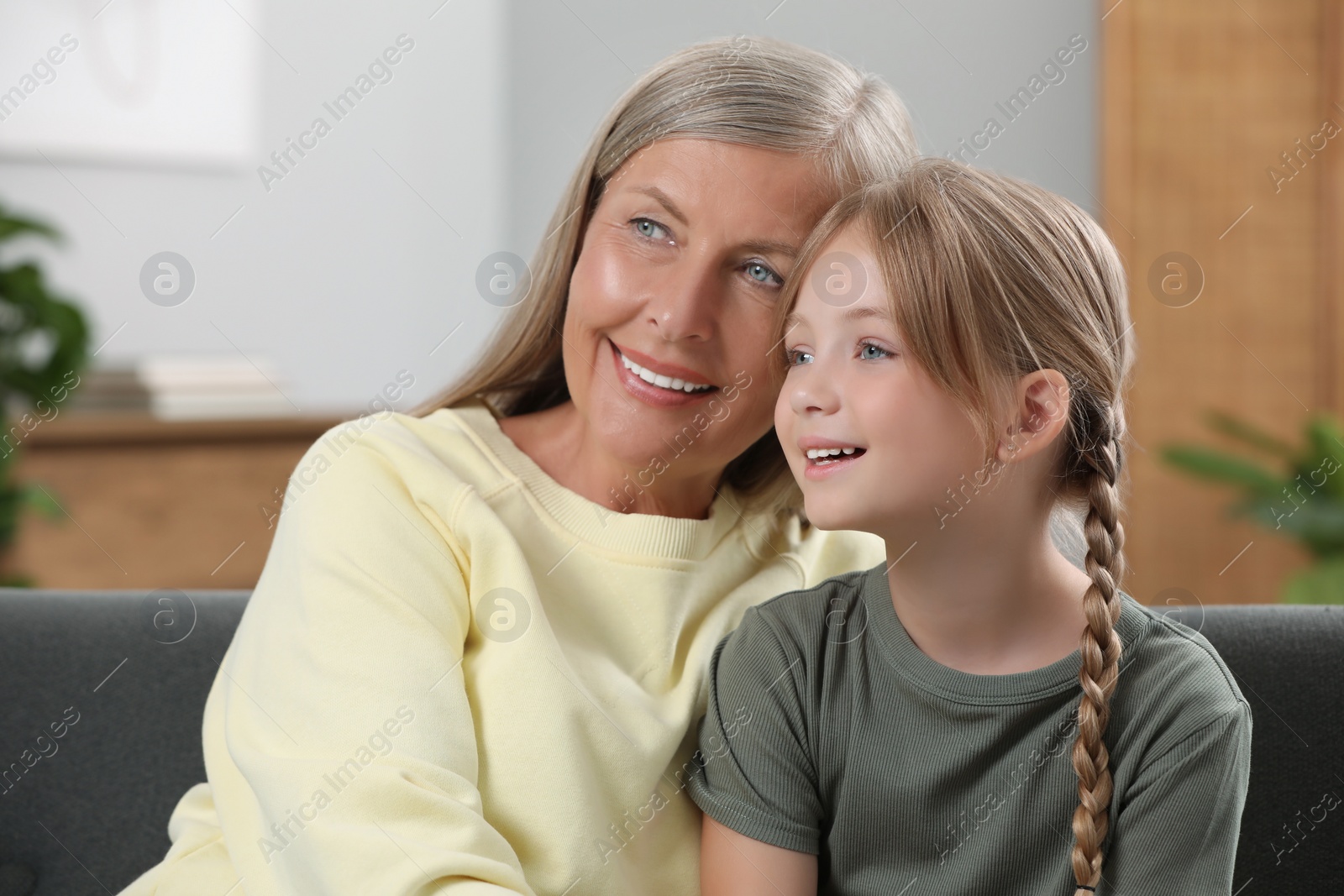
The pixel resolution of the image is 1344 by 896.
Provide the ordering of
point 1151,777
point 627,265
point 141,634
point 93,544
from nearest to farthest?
point 1151,777 → point 627,265 → point 141,634 → point 93,544

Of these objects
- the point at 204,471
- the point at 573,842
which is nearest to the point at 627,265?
the point at 573,842

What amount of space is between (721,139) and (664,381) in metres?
0.24

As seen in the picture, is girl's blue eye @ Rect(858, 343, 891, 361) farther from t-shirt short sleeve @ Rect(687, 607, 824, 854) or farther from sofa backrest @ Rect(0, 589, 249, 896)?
sofa backrest @ Rect(0, 589, 249, 896)

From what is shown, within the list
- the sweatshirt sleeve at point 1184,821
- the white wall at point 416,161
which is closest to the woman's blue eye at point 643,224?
the sweatshirt sleeve at point 1184,821

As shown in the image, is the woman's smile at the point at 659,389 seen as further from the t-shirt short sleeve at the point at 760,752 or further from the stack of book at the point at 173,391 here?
the stack of book at the point at 173,391

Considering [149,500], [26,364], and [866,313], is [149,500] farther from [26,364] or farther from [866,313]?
[866,313]

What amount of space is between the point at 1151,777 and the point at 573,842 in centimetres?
49

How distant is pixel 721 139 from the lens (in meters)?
1.20

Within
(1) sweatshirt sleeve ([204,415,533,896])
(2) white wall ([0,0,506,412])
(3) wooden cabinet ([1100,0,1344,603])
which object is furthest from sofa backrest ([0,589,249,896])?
(3) wooden cabinet ([1100,0,1344,603])

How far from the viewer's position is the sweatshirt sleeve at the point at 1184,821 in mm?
1027

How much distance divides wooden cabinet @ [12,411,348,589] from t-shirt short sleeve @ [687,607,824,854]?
226cm

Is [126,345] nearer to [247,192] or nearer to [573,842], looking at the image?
[247,192]

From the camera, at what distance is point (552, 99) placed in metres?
4.29

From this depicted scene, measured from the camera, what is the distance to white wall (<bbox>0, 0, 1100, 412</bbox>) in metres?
3.82
